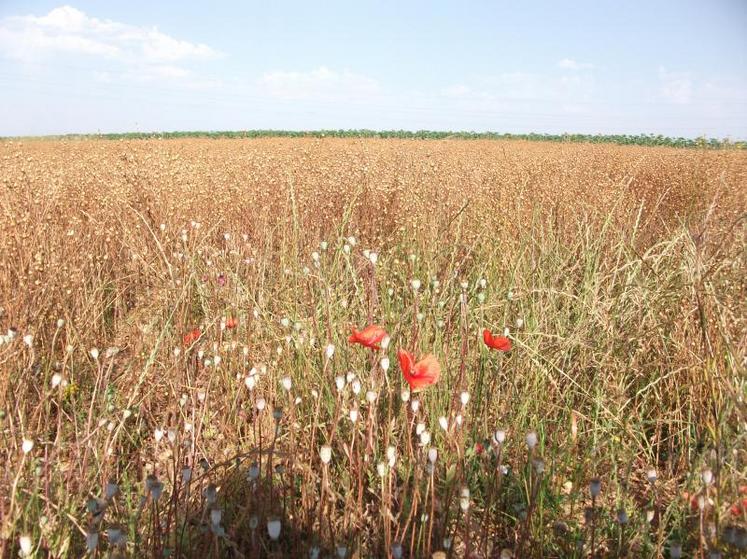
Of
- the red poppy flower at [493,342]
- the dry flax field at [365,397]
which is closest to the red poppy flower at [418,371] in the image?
the dry flax field at [365,397]

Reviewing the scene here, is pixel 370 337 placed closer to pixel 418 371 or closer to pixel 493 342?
pixel 418 371

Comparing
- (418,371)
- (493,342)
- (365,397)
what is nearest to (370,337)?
(418,371)

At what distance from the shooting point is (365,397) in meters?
2.03

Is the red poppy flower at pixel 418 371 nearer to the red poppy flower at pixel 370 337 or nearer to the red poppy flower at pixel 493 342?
the red poppy flower at pixel 370 337

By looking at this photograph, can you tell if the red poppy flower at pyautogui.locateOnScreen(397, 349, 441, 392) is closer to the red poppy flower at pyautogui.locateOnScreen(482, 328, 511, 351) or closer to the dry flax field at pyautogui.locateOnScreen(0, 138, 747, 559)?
the dry flax field at pyautogui.locateOnScreen(0, 138, 747, 559)

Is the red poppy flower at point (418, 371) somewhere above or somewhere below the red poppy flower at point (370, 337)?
below

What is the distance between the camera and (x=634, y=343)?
2377mm

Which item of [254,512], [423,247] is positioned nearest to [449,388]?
[254,512]

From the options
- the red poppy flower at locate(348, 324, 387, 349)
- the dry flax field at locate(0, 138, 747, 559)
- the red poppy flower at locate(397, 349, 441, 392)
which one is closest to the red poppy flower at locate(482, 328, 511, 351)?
the dry flax field at locate(0, 138, 747, 559)

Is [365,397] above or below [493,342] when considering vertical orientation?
below

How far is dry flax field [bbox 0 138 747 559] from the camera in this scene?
53.2 inches

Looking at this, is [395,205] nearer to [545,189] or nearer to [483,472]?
[545,189]

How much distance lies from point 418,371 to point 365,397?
639mm

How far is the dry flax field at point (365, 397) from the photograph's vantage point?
1351 mm
